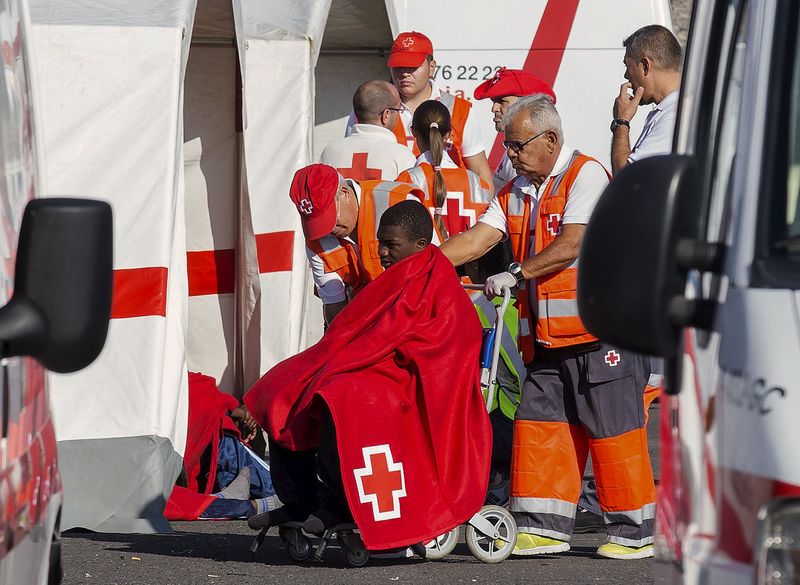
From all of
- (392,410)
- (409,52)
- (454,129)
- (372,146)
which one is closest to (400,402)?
(392,410)

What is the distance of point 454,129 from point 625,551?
2971 millimetres

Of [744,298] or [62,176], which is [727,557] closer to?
[744,298]

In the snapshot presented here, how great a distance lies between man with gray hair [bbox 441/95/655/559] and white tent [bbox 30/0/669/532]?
1.62m

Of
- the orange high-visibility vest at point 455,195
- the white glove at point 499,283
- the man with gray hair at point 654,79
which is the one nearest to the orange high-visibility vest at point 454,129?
the orange high-visibility vest at point 455,195

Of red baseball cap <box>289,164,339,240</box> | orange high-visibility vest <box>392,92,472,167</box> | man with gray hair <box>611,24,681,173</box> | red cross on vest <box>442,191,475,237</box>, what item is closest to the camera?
red baseball cap <box>289,164,339,240</box>

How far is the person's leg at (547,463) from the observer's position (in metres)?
6.04

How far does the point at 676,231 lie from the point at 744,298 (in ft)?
0.46

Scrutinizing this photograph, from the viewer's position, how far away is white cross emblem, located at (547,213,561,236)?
603cm

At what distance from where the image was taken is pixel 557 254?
5910 mm

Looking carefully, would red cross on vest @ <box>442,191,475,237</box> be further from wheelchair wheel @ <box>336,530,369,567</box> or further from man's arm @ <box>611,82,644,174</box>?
wheelchair wheel @ <box>336,530,369,567</box>

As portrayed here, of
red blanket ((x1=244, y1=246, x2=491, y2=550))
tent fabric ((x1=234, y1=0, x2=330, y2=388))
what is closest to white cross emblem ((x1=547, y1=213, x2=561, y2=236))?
red blanket ((x1=244, y1=246, x2=491, y2=550))

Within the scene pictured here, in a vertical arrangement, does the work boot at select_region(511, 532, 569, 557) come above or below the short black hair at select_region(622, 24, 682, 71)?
below

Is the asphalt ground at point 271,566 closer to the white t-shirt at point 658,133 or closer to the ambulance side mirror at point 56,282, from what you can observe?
the white t-shirt at point 658,133

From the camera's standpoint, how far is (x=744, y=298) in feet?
7.58
